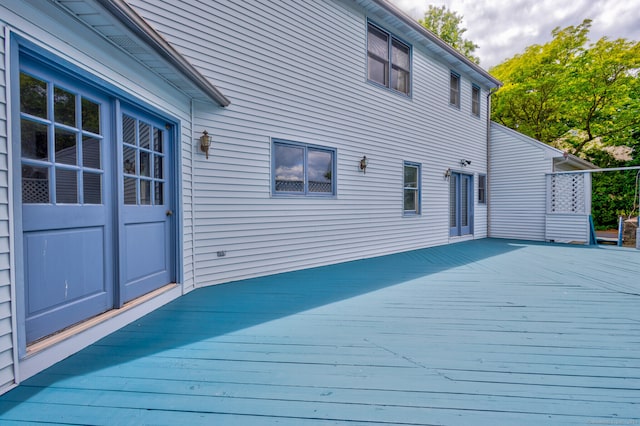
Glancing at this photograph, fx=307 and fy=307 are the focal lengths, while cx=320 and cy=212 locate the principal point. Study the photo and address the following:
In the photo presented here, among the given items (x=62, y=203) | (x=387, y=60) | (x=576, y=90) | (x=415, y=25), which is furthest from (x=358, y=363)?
(x=576, y=90)

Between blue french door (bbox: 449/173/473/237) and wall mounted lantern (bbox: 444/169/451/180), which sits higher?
wall mounted lantern (bbox: 444/169/451/180)

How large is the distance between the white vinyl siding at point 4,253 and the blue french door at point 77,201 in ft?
0.25

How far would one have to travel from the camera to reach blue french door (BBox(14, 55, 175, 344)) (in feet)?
6.33

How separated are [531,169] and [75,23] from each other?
1078 centimetres

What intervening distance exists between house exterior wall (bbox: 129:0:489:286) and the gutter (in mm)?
861

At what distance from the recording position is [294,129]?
16.4ft

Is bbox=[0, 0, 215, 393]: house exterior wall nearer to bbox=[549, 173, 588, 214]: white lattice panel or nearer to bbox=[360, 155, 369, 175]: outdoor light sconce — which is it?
bbox=[360, 155, 369, 175]: outdoor light sconce

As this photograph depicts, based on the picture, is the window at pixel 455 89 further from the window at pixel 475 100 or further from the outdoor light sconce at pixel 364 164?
the outdoor light sconce at pixel 364 164

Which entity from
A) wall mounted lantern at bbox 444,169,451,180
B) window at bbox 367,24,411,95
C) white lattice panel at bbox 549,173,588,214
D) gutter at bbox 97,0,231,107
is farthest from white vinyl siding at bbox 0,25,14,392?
white lattice panel at bbox 549,173,588,214

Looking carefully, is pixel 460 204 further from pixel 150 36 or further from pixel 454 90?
pixel 150 36

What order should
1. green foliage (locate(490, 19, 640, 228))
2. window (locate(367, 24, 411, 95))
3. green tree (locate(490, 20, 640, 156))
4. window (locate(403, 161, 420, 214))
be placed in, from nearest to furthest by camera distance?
window (locate(367, 24, 411, 95)) → window (locate(403, 161, 420, 214)) → green foliage (locate(490, 19, 640, 228)) → green tree (locate(490, 20, 640, 156))

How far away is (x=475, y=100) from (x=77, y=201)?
1056cm

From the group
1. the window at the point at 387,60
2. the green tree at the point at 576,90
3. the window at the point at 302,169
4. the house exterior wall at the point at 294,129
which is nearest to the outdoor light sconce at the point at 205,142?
the house exterior wall at the point at 294,129

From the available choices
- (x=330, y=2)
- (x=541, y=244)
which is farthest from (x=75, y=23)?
(x=541, y=244)
